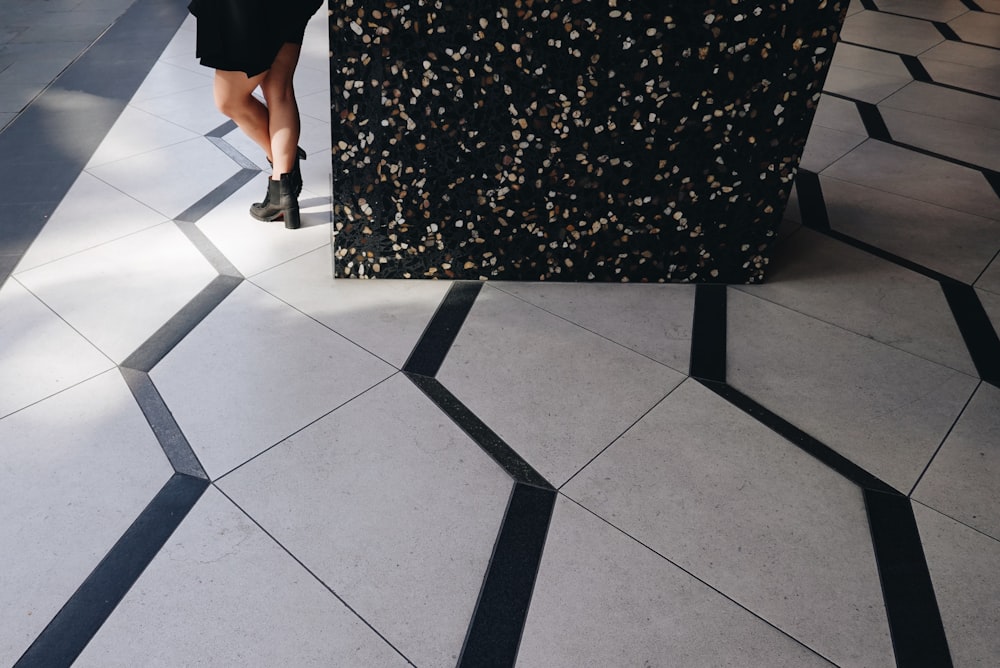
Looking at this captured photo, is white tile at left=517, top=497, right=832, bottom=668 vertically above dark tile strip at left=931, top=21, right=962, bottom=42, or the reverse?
dark tile strip at left=931, top=21, right=962, bottom=42

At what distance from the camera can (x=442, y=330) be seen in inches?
70.6

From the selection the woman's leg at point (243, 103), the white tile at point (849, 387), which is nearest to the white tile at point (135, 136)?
the woman's leg at point (243, 103)

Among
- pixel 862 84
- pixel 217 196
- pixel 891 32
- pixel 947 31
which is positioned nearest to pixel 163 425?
pixel 217 196

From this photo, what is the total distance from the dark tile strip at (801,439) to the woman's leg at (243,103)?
1.55 m

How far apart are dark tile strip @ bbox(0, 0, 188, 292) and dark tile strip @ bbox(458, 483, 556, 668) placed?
1.63 meters

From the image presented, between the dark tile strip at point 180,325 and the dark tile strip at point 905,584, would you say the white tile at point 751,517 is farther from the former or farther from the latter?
the dark tile strip at point 180,325

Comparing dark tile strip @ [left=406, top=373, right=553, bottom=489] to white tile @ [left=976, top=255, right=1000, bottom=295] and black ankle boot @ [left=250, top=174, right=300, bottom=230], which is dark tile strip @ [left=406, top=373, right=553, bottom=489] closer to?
black ankle boot @ [left=250, top=174, right=300, bottom=230]

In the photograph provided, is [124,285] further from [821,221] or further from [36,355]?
[821,221]

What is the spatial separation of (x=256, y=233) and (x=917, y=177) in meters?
2.69

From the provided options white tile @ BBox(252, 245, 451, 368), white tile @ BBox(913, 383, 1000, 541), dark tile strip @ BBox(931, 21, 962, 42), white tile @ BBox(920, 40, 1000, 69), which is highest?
dark tile strip @ BBox(931, 21, 962, 42)

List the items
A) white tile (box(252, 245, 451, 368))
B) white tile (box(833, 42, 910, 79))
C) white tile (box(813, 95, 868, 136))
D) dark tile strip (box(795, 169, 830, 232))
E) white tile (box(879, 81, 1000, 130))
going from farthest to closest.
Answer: white tile (box(833, 42, 910, 79)), white tile (box(879, 81, 1000, 130)), white tile (box(813, 95, 868, 136)), dark tile strip (box(795, 169, 830, 232)), white tile (box(252, 245, 451, 368))

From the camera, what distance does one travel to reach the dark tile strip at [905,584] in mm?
1123

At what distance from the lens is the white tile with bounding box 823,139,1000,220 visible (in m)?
2.63

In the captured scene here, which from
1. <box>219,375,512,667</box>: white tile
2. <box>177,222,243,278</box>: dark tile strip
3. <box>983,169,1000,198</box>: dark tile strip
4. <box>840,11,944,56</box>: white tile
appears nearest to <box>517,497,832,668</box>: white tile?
<box>219,375,512,667</box>: white tile
